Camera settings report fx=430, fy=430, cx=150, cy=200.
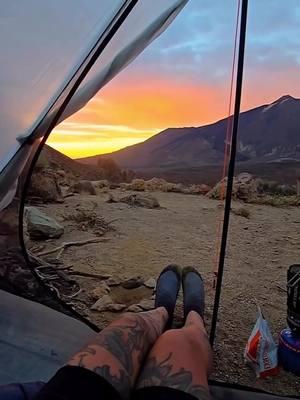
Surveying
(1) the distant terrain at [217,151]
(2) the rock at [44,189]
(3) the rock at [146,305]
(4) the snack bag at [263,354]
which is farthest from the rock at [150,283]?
(1) the distant terrain at [217,151]

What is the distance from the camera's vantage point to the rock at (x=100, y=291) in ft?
5.69

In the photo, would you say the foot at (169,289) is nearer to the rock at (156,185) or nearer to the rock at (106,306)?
the rock at (106,306)

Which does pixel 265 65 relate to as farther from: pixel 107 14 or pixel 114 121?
pixel 107 14

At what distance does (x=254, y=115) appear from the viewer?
4500 millimetres

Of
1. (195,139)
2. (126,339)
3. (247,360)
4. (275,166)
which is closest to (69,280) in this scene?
(247,360)

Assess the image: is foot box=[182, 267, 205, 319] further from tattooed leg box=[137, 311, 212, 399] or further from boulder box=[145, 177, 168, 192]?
boulder box=[145, 177, 168, 192]

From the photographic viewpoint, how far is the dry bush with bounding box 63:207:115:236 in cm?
282

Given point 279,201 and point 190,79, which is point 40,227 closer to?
point 190,79

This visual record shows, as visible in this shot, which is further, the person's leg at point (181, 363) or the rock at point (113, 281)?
the rock at point (113, 281)

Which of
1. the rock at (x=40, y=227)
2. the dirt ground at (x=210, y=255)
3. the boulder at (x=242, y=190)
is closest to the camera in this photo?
the dirt ground at (x=210, y=255)

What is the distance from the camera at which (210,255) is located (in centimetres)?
252

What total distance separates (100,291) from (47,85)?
3.07ft

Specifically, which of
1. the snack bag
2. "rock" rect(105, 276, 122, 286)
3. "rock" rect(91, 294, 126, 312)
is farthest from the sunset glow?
the snack bag

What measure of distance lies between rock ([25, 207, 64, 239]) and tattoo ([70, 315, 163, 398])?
150 cm
